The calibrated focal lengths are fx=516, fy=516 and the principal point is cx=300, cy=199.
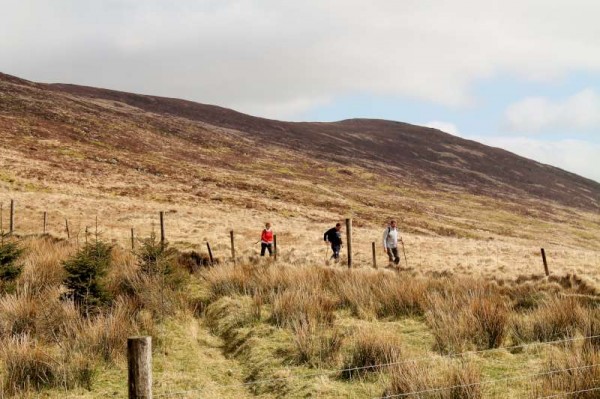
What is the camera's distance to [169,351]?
355 inches

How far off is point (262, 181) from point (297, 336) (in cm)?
5511

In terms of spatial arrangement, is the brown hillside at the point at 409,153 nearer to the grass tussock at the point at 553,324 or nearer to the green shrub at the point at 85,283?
the green shrub at the point at 85,283

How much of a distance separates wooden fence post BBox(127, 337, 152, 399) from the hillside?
17870mm

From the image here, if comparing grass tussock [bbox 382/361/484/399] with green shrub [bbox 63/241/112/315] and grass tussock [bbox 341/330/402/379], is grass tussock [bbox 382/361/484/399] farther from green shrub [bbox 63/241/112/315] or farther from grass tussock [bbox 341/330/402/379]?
green shrub [bbox 63/241/112/315]

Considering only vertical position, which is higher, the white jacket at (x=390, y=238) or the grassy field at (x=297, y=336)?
the white jacket at (x=390, y=238)

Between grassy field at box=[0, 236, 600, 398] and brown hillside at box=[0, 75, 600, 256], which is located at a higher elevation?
brown hillside at box=[0, 75, 600, 256]

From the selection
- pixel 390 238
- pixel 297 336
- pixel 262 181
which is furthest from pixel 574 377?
pixel 262 181

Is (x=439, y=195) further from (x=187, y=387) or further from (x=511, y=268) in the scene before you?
(x=187, y=387)

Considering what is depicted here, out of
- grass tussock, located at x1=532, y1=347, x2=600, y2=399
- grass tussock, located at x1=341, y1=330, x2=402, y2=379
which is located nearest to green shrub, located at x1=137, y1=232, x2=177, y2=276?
grass tussock, located at x1=341, y1=330, x2=402, y2=379

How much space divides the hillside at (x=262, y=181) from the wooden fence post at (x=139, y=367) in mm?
17870

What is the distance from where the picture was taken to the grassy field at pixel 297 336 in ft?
21.9

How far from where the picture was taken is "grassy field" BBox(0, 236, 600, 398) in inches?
263

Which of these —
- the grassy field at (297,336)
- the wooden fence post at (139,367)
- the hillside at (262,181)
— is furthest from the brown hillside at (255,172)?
the wooden fence post at (139,367)

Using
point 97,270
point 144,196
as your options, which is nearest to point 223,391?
point 97,270
